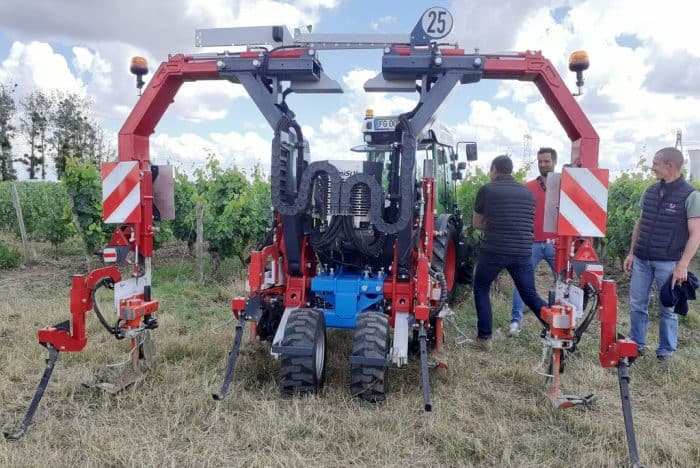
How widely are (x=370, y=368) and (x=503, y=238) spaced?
2006mm

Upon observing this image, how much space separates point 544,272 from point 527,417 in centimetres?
633

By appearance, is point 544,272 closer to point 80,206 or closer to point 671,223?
point 671,223

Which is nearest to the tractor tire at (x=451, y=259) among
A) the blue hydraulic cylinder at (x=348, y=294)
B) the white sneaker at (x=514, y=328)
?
the white sneaker at (x=514, y=328)

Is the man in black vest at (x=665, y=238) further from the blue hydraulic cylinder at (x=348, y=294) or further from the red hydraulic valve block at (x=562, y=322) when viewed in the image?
the blue hydraulic cylinder at (x=348, y=294)

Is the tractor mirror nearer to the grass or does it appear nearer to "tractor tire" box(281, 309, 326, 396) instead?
the grass

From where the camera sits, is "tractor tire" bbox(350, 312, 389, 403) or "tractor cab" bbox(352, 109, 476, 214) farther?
"tractor cab" bbox(352, 109, 476, 214)

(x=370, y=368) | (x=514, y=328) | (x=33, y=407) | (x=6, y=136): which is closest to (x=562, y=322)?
(x=370, y=368)

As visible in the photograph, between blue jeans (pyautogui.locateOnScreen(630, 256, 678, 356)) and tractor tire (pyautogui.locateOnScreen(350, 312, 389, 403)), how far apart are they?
2498 mm

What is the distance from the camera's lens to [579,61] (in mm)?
3660

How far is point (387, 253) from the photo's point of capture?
4242 mm

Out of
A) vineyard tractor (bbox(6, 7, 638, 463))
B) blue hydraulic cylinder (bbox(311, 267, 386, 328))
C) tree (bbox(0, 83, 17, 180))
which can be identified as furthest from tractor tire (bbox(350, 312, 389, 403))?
tree (bbox(0, 83, 17, 180))

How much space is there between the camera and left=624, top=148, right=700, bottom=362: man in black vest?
4.54 m

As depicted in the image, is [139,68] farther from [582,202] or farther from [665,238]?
[665,238]

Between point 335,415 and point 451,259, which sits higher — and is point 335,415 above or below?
below
